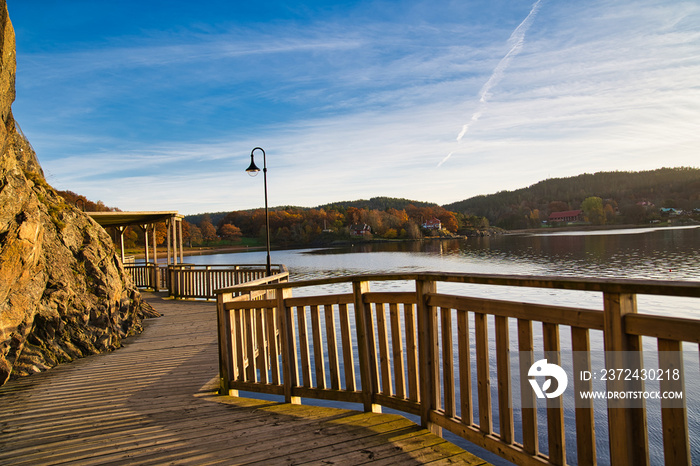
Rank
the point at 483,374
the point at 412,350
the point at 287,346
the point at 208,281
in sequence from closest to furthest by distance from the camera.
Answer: the point at 483,374 < the point at 412,350 < the point at 287,346 < the point at 208,281

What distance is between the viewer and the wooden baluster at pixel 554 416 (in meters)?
2.16

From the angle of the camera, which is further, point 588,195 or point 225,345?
point 588,195

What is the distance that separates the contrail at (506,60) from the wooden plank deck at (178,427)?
23490mm

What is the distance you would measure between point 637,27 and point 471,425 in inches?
845

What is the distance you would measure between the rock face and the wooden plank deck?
2.45 feet

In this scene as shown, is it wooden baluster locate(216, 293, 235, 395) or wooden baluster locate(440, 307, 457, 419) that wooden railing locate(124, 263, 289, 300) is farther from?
wooden baluster locate(440, 307, 457, 419)

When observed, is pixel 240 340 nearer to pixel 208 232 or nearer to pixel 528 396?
pixel 528 396

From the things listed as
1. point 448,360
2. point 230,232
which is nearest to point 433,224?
point 230,232

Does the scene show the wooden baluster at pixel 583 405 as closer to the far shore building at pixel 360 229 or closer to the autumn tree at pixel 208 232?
the autumn tree at pixel 208 232

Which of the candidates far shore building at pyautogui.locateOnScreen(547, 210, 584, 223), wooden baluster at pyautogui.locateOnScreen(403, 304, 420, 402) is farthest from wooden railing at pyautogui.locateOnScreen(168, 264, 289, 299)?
far shore building at pyautogui.locateOnScreen(547, 210, 584, 223)

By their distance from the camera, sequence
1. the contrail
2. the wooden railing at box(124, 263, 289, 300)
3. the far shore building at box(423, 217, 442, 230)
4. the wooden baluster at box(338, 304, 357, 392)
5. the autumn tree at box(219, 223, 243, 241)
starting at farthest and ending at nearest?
the far shore building at box(423, 217, 442, 230) < the autumn tree at box(219, 223, 243, 241) < the contrail < the wooden railing at box(124, 263, 289, 300) < the wooden baluster at box(338, 304, 357, 392)

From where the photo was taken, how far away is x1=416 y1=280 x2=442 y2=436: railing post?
303 cm

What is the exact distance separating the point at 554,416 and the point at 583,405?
234 mm

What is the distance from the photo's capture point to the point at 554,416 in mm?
2207
